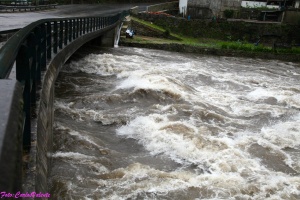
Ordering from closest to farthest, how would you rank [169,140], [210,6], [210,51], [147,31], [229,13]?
1. [169,140]
2. [210,51]
3. [147,31]
4. [229,13]
5. [210,6]

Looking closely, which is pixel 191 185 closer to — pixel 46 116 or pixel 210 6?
pixel 46 116

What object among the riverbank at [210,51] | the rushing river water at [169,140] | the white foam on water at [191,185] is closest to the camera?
the white foam on water at [191,185]

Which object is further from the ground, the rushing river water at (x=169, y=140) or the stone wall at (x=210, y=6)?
the stone wall at (x=210, y=6)

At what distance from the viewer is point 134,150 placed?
26.0 ft

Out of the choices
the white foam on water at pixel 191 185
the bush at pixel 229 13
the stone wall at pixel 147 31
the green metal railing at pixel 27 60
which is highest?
the bush at pixel 229 13

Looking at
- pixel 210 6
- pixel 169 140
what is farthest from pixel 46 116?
pixel 210 6

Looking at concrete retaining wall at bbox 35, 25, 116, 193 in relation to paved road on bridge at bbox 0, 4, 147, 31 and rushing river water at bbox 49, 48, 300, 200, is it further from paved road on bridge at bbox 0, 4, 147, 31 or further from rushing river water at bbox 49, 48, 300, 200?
paved road on bridge at bbox 0, 4, 147, 31

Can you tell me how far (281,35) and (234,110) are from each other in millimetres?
30487

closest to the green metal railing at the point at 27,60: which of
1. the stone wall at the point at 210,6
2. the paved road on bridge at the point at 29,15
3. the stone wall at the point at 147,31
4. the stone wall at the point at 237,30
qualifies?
the paved road on bridge at the point at 29,15

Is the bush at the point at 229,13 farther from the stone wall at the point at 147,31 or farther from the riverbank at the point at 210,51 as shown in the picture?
the riverbank at the point at 210,51

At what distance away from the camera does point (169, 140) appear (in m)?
8.25

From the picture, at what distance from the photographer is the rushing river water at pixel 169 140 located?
6.30m

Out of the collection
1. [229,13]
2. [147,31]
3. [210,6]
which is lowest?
[147,31]

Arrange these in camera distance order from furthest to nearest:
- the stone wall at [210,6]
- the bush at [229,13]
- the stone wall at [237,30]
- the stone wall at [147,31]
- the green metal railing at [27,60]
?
the stone wall at [210,6] → the bush at [229,13] → the stone wall at [237,30] → the stone wall at [147,31] → the green metal railing at [27,60]
